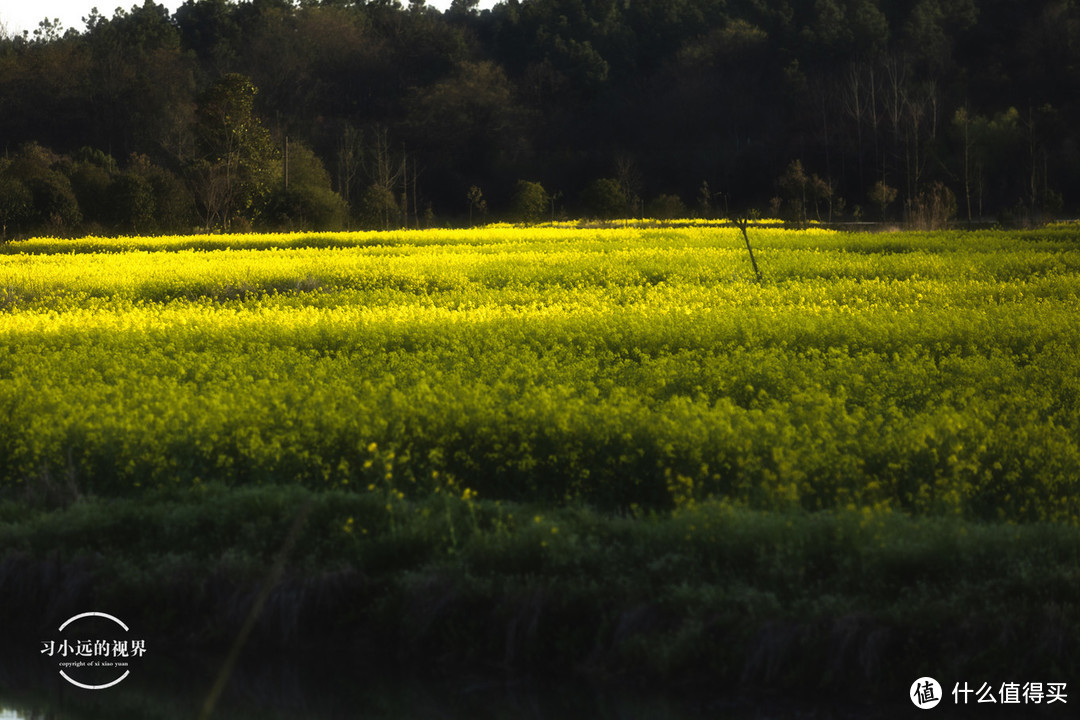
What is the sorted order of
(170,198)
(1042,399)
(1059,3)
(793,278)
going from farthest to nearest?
(1059,3)
(170,198)
(793,278)
(1042,399)

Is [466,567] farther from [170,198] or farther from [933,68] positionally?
[933,68]

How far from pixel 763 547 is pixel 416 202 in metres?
64.6

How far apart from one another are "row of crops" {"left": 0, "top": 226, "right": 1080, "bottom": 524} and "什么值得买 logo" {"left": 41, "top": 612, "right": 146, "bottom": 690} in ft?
5.11

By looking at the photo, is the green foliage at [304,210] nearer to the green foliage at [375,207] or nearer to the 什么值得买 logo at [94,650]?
the green foliage at [375,207]

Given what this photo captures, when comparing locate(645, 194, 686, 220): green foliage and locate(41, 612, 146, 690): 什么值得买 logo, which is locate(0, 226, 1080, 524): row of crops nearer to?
locate(41, 612, 146, 690): 什么值得买 logo

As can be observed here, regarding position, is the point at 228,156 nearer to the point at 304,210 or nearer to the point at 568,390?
the point at 304,210

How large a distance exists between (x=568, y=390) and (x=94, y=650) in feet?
16.1

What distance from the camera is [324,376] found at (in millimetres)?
12984

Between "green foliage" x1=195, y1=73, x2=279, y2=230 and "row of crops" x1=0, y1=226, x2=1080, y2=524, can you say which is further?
"green foliage" x1=195, y1=73, x2=279, y2=230

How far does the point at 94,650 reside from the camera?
786 centimetres

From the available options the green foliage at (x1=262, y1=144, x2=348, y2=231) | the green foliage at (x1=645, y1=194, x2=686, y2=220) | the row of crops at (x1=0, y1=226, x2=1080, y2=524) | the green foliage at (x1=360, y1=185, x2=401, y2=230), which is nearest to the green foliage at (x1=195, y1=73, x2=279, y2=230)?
the green foliage at (x1=262, y1=144, x2=348, y2=231)

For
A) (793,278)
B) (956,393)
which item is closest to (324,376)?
(956,393)

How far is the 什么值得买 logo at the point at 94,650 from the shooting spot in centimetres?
774

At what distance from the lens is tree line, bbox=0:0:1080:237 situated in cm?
6066
